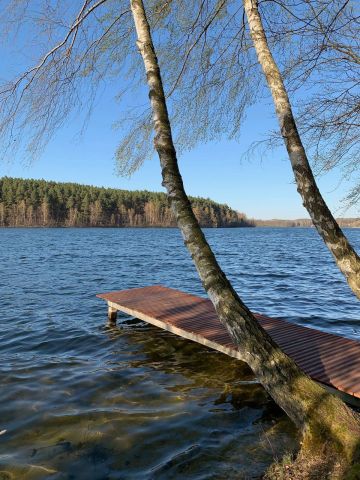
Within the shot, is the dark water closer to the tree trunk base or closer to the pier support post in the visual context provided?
the pier support post

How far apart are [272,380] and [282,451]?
1.58m

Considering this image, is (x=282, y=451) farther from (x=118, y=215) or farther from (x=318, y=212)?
(x=118, y=215)

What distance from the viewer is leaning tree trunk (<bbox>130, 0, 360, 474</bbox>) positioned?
12.3 ft

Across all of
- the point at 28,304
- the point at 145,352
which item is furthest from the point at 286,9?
the point at 28,304

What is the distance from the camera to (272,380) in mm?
3869

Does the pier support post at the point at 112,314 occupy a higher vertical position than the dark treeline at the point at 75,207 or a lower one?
lower

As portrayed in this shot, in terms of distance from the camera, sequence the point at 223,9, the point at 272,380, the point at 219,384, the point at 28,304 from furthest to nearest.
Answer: the point at 28,304 → the point at 219,384 → the point at 223,9 → the point at 272,380

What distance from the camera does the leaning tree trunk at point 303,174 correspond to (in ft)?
13.3

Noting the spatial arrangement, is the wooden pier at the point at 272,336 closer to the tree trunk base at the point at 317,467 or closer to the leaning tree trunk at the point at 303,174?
the tree trunk base at the point at 317,467

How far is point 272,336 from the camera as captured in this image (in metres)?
8.34

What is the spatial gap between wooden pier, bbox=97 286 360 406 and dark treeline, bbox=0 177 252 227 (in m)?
110

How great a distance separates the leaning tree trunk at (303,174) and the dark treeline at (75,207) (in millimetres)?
117405

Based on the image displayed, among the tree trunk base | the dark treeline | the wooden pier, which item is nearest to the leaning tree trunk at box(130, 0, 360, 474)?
the tree trunk base

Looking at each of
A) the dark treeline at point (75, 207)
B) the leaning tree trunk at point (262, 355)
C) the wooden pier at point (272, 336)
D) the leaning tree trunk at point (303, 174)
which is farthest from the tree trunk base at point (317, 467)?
the dark treeline at point (75, 207)
